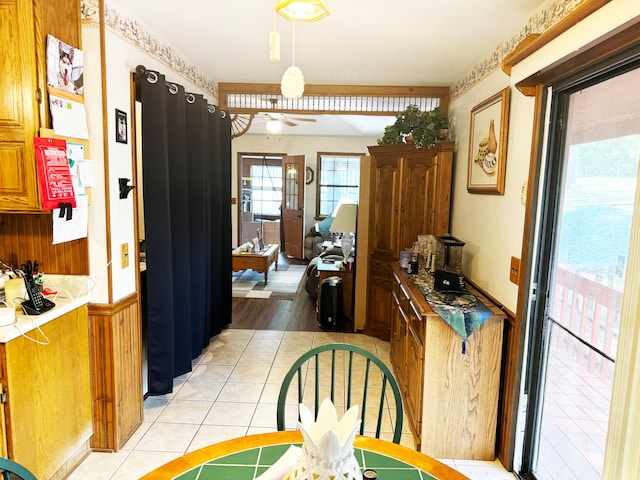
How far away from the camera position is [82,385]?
2.31m

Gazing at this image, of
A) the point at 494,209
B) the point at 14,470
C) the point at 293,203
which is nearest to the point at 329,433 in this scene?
the point at 14,470

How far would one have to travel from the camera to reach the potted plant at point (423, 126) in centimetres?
372

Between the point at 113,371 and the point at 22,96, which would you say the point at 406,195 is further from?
the point at 22,96

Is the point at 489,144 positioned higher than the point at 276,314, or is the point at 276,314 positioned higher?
the point at 489,144

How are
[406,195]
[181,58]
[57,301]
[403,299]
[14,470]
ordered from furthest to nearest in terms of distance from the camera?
[406,195] < [181,58] < [403,299] < [57,301] < [14,470]

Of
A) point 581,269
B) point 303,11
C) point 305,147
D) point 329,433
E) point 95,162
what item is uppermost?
point 305,147

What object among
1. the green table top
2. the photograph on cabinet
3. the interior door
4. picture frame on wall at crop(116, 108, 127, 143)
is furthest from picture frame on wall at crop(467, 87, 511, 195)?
the interior door

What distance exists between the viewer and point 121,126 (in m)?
2.42

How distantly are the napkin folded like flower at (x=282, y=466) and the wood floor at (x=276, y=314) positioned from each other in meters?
3.28

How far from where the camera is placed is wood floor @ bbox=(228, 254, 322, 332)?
4.64 m

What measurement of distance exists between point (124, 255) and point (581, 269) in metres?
2.38

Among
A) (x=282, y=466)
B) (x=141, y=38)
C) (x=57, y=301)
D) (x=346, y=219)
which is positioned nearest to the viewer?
(x=282, y=466)

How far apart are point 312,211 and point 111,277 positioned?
21.7ft

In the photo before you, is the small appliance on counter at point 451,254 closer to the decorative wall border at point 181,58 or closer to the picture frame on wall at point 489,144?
the picture frame on wall at point 489,144
